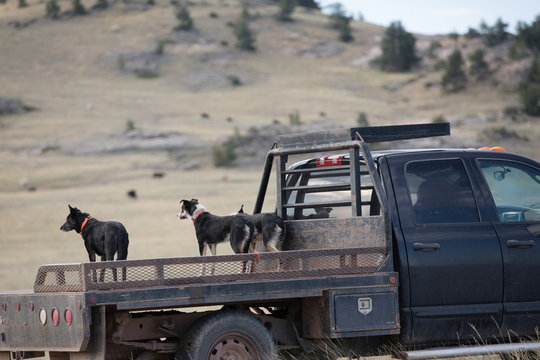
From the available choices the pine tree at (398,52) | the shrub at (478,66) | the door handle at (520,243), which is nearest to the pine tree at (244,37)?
the pine tree at (398,52)

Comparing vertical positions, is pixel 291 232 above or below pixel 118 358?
above

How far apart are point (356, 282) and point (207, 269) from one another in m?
1.09

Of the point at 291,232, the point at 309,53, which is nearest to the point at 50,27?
the point at 309,53

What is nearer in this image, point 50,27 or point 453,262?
point 453,262

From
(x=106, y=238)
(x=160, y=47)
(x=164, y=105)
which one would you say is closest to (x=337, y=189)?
(x=106, y=238)

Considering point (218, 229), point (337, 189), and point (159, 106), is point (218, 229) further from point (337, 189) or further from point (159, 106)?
point (159, 106)

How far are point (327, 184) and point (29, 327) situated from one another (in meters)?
2.69

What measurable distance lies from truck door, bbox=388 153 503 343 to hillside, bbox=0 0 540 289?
12.9m

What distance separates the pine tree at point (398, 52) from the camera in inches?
3526

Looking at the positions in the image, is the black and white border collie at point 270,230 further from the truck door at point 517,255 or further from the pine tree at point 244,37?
the pine tree at point 244,37

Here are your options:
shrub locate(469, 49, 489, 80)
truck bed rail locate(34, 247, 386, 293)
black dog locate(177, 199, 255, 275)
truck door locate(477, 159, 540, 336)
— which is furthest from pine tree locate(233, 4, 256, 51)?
truck bed rail locate(34, 247, 386, 293)

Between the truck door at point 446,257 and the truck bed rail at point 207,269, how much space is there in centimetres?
37

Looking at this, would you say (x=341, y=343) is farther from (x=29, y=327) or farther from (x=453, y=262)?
(x=29, y=327)

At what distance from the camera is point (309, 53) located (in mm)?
98125
